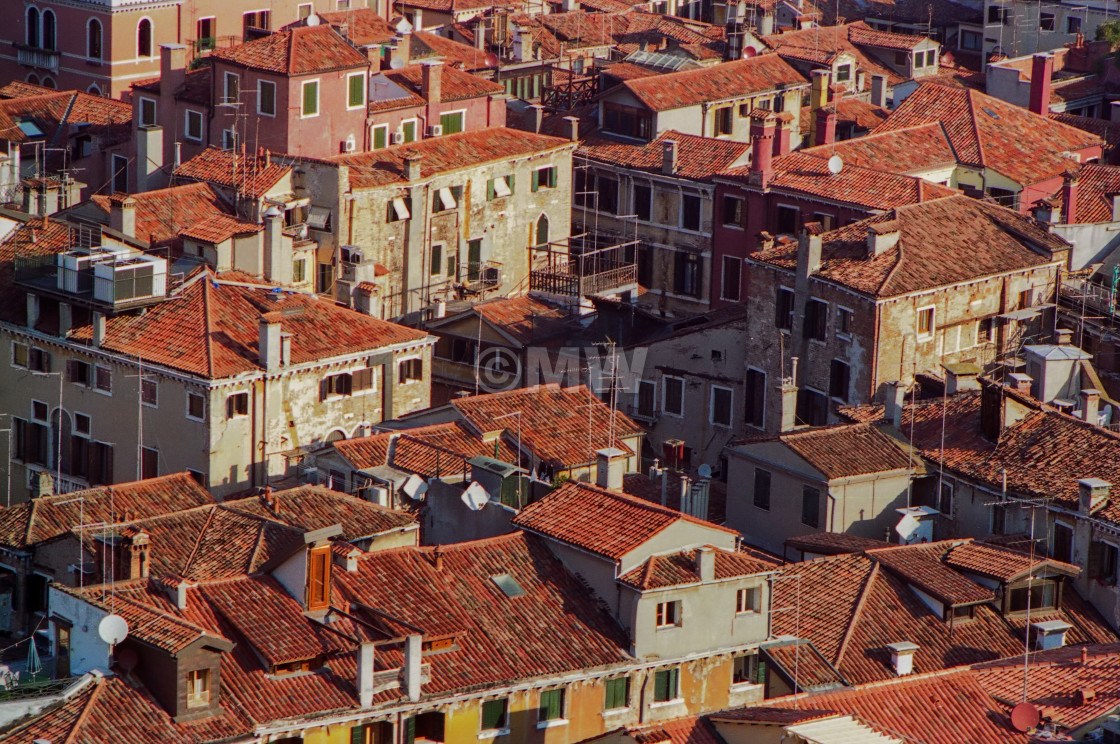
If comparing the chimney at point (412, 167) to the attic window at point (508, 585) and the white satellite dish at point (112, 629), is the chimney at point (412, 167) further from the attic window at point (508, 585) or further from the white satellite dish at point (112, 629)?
the white satellite dish at point (112, 629)

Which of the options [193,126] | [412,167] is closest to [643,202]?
[412,167]

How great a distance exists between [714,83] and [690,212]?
9.49 meters

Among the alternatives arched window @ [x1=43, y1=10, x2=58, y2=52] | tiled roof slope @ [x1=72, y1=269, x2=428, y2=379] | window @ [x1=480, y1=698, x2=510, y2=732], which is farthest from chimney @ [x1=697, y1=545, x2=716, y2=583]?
arched window @ [x1=43, y1=10, x2=58, y2=52]

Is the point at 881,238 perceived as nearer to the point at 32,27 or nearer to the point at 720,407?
the point at 720,407

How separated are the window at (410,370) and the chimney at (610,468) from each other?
1331cm

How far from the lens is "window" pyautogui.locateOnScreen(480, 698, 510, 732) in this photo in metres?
52.9

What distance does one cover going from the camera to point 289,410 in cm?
7031

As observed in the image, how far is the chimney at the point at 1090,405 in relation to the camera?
67.9 meters

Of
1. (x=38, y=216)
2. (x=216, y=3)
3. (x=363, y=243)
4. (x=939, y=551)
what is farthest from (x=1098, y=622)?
(x=216, y=3)

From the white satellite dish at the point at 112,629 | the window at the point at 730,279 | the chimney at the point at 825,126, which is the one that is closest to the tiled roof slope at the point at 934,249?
the window at the point at 730,279

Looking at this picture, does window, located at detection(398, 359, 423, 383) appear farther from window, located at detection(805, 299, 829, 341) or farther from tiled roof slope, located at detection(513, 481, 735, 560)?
tiled roof slope, located at detection(513, 481, 735, 560)

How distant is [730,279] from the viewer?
86312 millimetres

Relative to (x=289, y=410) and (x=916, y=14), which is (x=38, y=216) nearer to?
(x=289, y=410)

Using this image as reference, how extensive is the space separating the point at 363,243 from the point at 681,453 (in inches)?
513
